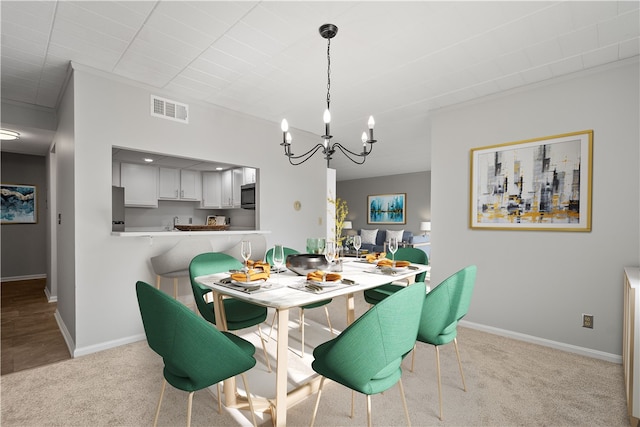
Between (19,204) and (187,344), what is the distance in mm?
6728

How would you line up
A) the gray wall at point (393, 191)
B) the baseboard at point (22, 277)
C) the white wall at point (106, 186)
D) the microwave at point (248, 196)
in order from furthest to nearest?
the gray wall at point (393, 191) → the baseboard at point (22, 277) → the microwave at point (248, 196) → the white wall at point (106, 186)

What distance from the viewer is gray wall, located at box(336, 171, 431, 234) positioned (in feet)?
26.9

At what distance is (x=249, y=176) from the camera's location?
559cm

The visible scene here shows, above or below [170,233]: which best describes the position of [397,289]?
below

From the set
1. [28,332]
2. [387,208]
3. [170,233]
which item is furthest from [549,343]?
[387,208]

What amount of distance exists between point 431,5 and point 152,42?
195cm

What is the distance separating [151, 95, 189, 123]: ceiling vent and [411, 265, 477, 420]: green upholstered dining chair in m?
3.00

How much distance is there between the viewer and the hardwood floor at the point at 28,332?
2.62 metres

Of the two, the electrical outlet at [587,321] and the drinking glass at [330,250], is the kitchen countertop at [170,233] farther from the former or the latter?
the electrical outlet at [587,321]

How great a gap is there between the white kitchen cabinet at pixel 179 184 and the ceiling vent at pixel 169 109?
2.72 metres

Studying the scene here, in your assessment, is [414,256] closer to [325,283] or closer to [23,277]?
[325,283]

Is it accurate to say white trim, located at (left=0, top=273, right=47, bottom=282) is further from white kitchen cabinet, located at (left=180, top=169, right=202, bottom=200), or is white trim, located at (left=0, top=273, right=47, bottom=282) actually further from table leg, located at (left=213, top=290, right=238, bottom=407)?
table leg, located at (left=213, top=290, right=238, bottom=407)

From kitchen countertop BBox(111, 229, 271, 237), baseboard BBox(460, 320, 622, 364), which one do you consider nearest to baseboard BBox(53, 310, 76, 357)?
kitchen countertop BBox(111, 229, 271, 237)

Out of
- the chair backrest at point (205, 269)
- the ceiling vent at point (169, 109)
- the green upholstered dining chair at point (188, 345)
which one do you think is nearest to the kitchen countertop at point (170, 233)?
the chair backrest at point (205, 269)
